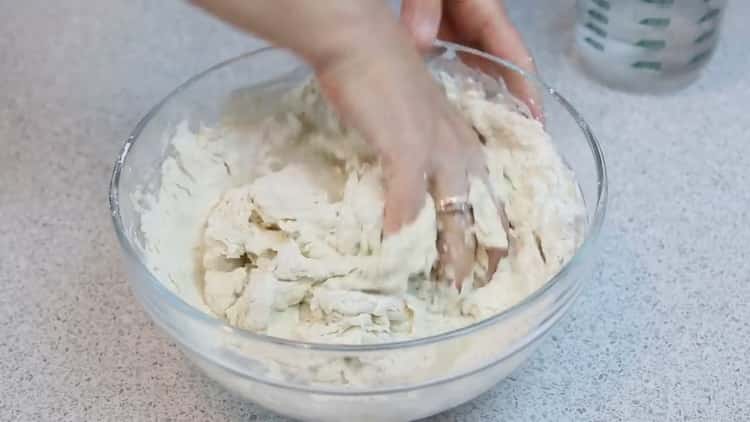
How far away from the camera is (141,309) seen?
2.73 feet

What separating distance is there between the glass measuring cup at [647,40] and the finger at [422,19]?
268mm

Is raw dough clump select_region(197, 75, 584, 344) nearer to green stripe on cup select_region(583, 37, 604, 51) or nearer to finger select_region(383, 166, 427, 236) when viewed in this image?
finger select_region(383, 166, 427, 236)

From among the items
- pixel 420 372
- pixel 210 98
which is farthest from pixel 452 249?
pixel 210 98

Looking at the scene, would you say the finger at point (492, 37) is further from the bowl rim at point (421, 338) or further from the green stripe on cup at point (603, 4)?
the green stripe on cup at point (603, 4)

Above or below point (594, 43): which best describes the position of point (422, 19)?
above

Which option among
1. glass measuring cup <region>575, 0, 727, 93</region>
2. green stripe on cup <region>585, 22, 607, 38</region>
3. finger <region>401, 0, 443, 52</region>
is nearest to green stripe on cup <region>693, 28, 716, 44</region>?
glass measuring cup <region>575, 0, 727, 93</region>

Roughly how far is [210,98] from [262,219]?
174 mm

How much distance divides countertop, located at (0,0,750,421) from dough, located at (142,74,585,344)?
3.4 inches

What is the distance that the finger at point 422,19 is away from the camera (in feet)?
2.84

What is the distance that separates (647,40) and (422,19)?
32cm

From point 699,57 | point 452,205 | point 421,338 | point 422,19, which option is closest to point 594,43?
point 699,57

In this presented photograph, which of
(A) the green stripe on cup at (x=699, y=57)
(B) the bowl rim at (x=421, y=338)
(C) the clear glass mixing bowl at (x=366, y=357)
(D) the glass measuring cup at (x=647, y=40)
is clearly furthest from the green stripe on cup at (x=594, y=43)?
(C) the clear glass mixing bowl at (x=366, y=357)

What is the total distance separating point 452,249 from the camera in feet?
2.46

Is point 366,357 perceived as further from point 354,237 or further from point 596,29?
point 596,29
